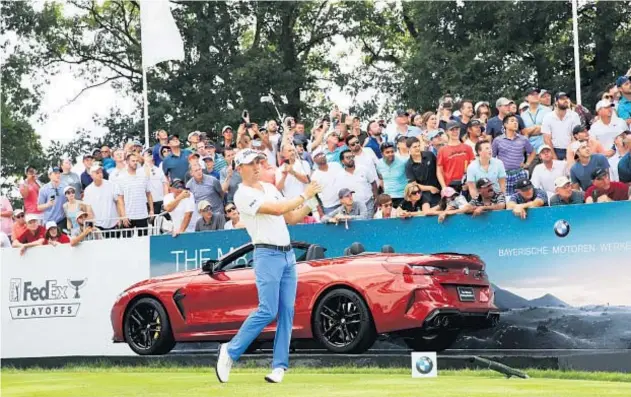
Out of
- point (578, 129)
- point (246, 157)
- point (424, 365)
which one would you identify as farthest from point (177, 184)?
point (246, 157)

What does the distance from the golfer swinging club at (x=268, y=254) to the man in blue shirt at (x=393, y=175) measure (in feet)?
21.9

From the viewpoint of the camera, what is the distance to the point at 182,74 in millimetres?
43906

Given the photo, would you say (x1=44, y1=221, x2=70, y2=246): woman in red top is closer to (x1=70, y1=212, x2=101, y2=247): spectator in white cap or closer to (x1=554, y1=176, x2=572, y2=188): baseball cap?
(x1=70, y1=212, x2=101, y2=247): spectator in white cap

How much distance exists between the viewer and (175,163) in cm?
2333

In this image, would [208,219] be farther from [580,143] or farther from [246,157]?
[246,157]

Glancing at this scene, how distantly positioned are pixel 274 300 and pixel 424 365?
8.45 feet

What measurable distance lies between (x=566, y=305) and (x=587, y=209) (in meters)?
1.28

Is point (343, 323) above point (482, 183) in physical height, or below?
below

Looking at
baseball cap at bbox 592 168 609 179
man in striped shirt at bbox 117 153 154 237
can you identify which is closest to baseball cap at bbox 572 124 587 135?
baseball cap at bbox 592 168 609 179

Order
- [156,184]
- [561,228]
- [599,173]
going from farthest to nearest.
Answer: [156,184] → [561,228] → [599,173]

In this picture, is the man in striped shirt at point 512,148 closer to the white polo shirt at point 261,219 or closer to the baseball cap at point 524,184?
the baseball cap at point 524,184

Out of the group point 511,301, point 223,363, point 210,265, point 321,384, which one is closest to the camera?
point 223,363

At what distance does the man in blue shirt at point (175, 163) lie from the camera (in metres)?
23.3

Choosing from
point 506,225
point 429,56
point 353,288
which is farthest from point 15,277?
point 429,56
